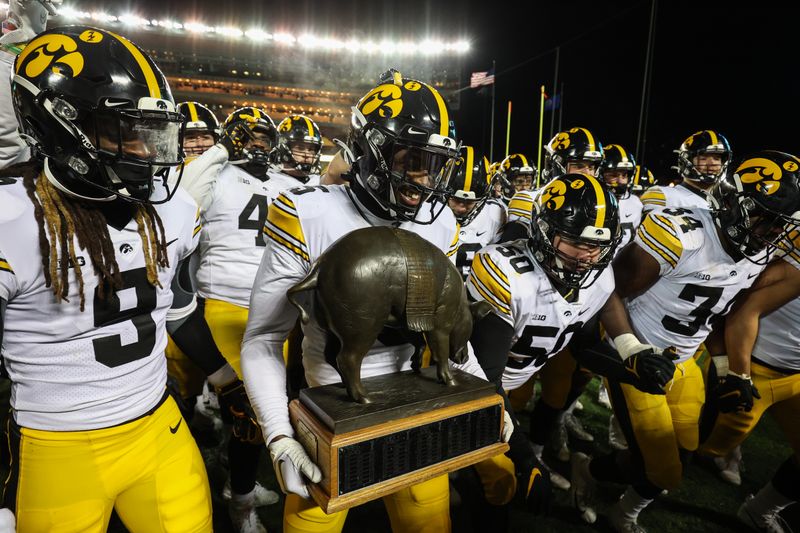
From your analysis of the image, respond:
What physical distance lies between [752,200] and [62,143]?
3286 mm

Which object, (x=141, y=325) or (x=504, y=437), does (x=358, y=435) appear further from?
(x=141, y=325)

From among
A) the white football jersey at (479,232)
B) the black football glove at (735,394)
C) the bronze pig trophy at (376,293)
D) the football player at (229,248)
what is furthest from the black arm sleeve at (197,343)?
the white football jersey at (479,232)

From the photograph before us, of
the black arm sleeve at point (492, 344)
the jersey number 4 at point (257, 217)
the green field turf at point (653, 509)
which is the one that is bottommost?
the green field turf at point (653, 509)

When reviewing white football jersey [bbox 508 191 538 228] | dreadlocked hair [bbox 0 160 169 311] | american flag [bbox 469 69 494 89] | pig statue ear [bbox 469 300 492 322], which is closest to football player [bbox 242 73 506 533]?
pig statue ear [bbox 469 300 492 322]

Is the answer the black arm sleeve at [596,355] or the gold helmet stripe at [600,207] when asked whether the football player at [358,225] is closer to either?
the gold helmet stripe at [600,207]

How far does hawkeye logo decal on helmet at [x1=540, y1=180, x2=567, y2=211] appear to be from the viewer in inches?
95.1

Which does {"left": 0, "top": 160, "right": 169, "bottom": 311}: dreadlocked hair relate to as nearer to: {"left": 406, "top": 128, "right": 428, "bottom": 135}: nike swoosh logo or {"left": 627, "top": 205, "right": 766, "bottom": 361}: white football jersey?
{"left": 406, "top": 128, "right": 428, "bottom": 135}: nike swoosh logo

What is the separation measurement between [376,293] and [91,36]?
1.20 m

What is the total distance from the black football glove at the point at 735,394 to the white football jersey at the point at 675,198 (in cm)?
216

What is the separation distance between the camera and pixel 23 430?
52.2 inches

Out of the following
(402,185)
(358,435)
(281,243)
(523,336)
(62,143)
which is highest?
(62,143)

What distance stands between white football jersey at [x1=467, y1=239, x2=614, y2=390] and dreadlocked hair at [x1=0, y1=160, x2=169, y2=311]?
Answer: 60.5 inches

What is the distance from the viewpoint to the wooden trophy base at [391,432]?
1.07 meters

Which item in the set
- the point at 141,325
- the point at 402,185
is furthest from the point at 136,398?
the point at 402,185
